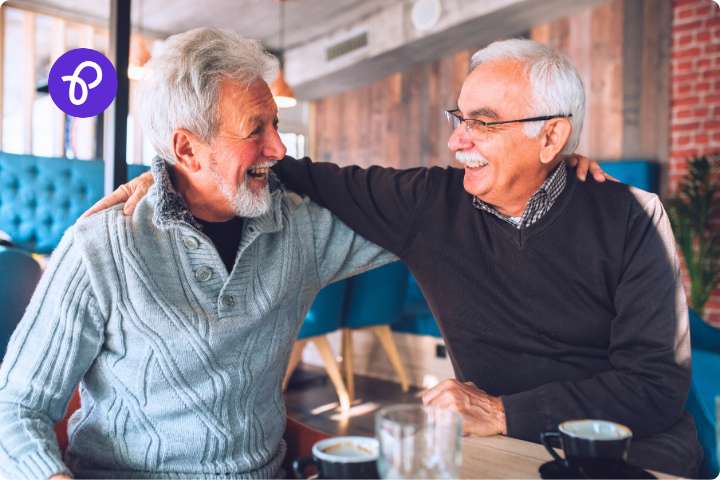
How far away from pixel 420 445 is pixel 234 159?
0.81 m

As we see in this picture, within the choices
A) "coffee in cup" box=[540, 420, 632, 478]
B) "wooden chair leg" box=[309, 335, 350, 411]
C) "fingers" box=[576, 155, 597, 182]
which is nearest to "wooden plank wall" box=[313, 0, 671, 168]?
"wooden chair leg" box=[309, 335, 350, 411]

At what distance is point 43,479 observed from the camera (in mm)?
869

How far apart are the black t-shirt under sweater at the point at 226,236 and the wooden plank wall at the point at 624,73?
3.95m

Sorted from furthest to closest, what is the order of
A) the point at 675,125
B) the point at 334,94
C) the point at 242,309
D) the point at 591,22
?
the point at 334,94 → the point at 591,22 → the point at 675,125 → the point at 242,309

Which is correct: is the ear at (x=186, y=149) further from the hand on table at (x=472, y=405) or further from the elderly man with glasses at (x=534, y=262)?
the hand on table at (x=472, y=405)

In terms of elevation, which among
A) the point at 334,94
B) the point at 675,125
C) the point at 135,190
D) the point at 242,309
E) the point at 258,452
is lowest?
the point at 258,452

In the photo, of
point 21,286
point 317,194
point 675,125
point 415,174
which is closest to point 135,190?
point 21,286

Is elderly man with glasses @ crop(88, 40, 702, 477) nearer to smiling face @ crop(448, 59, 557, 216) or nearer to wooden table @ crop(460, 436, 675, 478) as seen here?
smiling face @ crop(448, 59, 557, 216)

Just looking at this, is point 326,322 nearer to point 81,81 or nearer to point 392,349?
point 392,349

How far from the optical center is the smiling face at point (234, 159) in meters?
1.18

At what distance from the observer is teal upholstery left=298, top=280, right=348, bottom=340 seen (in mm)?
3016

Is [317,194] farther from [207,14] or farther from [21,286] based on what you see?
[207,14]

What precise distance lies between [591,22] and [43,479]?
499 cm

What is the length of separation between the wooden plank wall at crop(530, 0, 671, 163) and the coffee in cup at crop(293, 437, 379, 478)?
14.1 feet
